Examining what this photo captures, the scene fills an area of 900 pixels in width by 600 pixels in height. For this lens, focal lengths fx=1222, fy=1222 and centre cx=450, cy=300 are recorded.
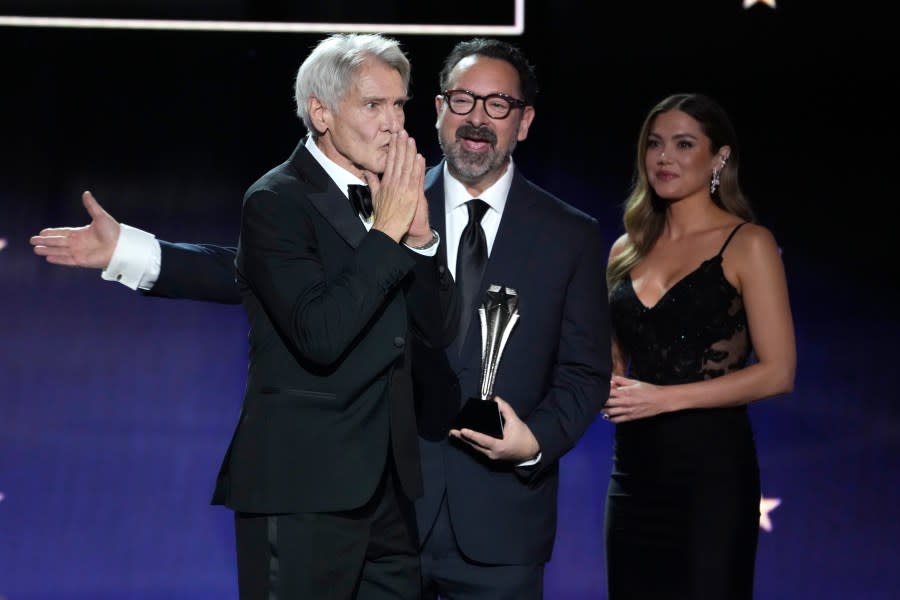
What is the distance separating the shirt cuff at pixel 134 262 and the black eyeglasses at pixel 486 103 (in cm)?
69

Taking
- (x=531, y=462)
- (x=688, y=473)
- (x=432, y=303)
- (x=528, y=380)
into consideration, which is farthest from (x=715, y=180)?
(x=432, y=303)

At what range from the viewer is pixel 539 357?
2496mm

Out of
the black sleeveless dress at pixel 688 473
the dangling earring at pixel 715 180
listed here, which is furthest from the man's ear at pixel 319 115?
the dangling earring at pixel 715 180

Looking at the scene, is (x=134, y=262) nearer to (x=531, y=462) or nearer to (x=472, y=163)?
(x=472, y=163)

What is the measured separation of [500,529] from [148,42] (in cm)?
225

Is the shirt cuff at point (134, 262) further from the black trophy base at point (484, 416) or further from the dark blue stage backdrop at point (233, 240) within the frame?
the dark blue stage backdrop at point (233, 240)

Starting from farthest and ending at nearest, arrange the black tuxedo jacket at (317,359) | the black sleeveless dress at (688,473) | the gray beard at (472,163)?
the black sleeveless dress at (688,473) → the gray beard at (472,163) → the black tuxedo jacket at (317,359)

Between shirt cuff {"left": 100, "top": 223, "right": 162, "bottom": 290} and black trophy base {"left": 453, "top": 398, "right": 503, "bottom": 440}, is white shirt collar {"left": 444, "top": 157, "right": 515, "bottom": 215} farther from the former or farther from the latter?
shirt cuff {"left": 100, "top": 223, "right": 162, "bottom": 290}

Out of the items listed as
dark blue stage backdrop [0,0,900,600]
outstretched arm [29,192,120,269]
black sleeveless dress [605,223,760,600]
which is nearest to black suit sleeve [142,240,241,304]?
outstretched arm [29,192,120,269]

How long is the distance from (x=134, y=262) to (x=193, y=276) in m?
0.12

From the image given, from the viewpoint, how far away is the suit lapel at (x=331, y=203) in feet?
6.79

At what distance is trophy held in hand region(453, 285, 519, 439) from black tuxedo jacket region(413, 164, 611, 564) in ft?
0.30

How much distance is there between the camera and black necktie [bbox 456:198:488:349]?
97.9 inches

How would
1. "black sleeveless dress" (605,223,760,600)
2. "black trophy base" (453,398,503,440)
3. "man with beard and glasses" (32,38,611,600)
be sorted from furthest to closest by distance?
"black sleeveless dress" (605,223,760,600) < "man with beard and glasses" (32,38,611,600) < "black trophy base" (453,398,503,440)
